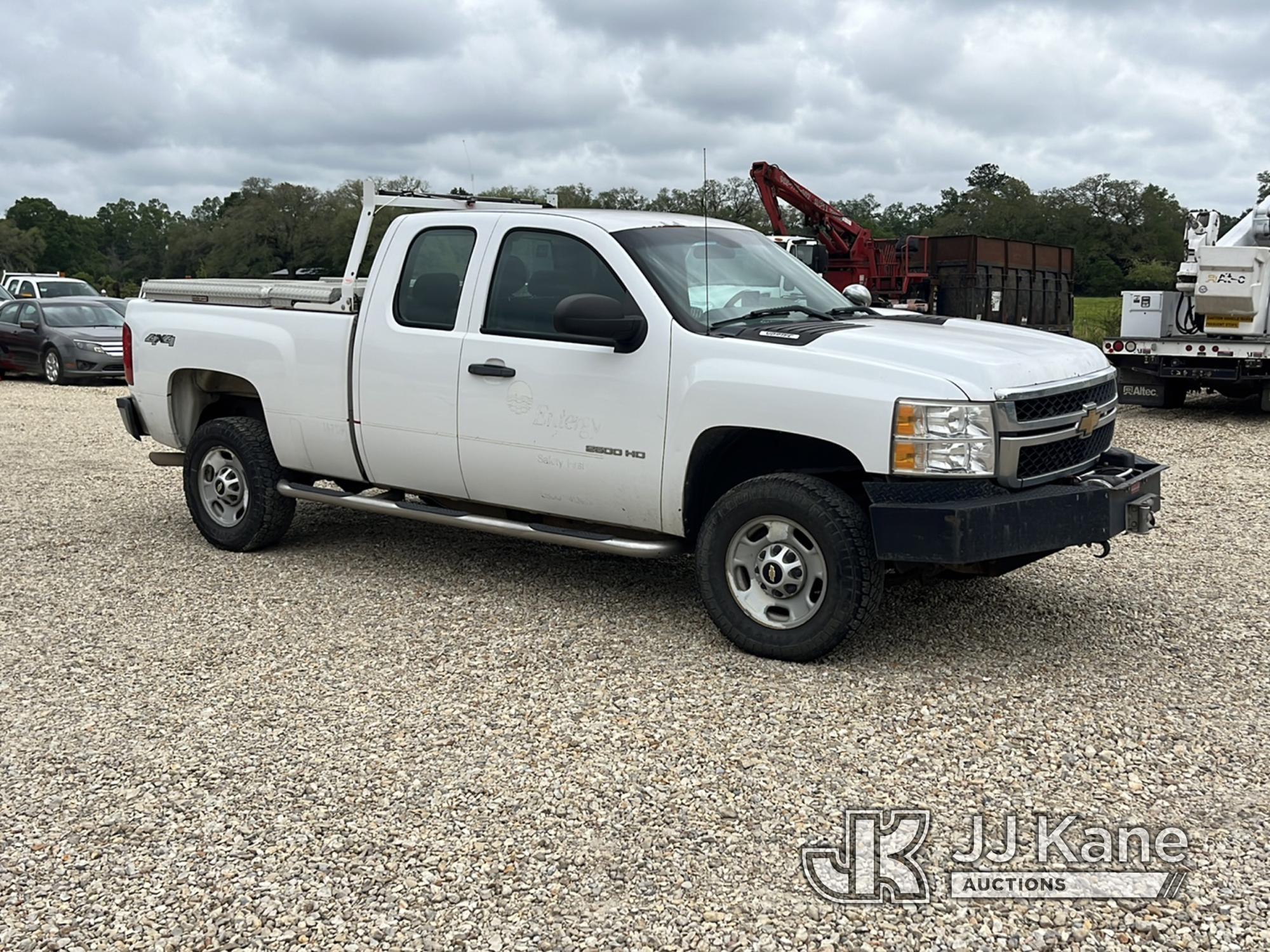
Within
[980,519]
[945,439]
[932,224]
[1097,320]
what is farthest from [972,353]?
[932,224]

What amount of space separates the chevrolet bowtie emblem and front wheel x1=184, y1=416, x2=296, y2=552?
4.50 m

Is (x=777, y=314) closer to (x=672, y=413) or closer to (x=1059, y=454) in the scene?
(x=672, y=413)

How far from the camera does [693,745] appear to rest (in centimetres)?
451

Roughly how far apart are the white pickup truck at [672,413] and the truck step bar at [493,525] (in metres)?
0.02

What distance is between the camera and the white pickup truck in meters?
4.98

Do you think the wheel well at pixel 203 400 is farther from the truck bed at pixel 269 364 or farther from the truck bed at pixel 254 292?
the truck bed at pixel 254 292

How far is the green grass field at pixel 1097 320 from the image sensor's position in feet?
76.0

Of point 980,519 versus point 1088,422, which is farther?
point 1088,422

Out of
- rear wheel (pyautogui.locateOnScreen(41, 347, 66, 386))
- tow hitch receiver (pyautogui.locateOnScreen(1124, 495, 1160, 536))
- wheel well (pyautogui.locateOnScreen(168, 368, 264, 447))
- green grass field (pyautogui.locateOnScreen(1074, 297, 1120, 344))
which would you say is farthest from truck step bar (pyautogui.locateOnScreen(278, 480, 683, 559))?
rear wheel (pyautogui.locateOnScreen(41, 347, 66, 386))

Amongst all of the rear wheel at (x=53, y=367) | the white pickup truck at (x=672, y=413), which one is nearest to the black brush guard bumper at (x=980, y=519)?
the white pickup truck at (x=672, y=413)

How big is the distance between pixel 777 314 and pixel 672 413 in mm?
818

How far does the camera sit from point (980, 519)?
4836 mm

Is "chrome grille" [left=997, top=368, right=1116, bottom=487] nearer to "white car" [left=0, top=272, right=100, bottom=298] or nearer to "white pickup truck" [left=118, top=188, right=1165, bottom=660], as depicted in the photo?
"white pickup truck" [left=118, top=188, right=1165, bottom=660]

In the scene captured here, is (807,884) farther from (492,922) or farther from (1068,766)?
(1068,766)
